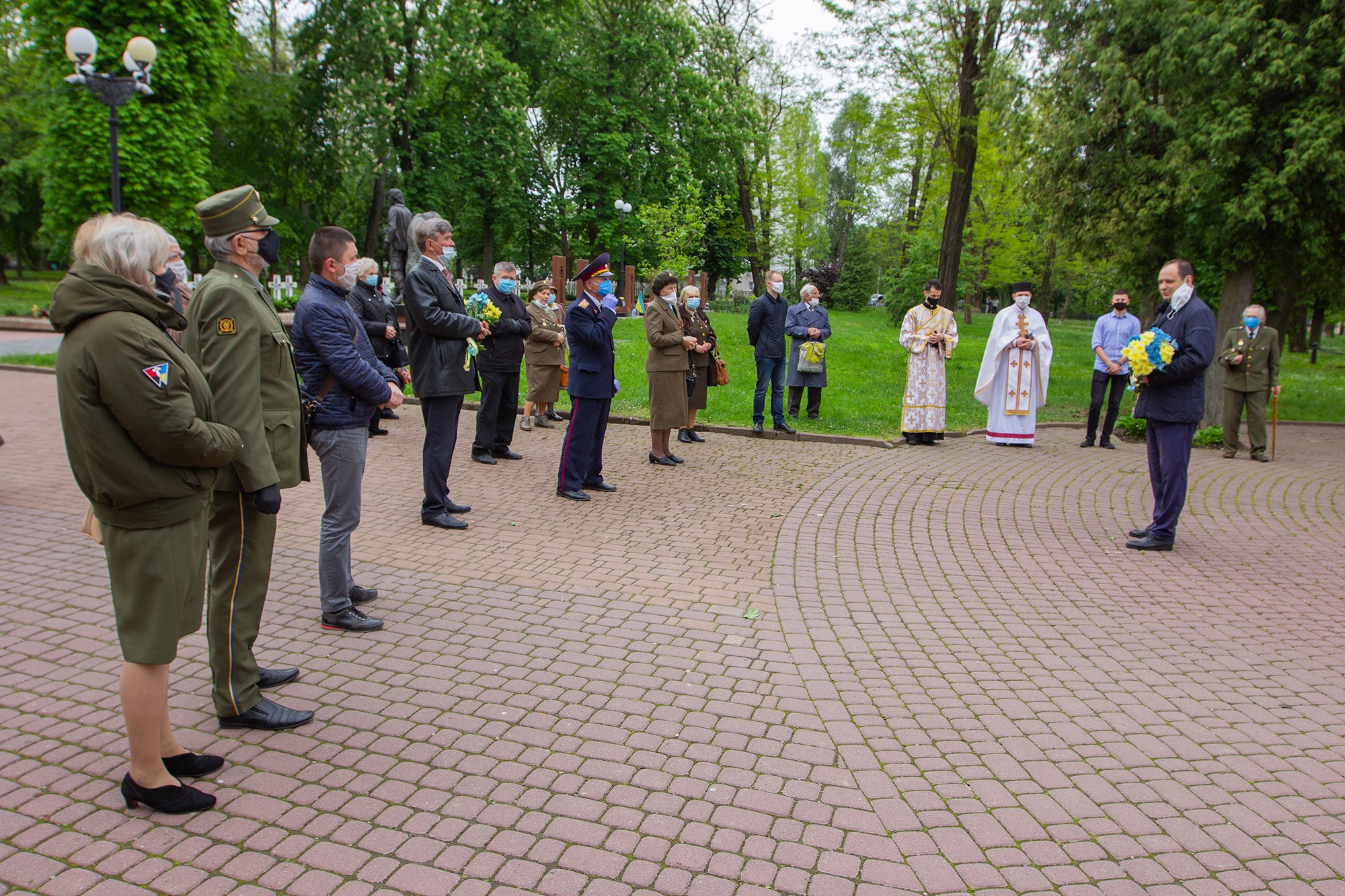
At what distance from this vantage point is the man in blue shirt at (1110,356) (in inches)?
490

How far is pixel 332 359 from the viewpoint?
489 centimetres

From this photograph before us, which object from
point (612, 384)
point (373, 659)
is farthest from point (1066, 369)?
point (373, 659)

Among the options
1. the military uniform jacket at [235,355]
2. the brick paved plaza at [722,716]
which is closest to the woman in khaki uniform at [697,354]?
the brick paved plaza at [722,716]

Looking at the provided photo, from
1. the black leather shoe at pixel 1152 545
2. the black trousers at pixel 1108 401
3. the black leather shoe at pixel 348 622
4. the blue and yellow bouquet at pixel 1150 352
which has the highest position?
the blue and yellow bouquet at pixel 1150 352

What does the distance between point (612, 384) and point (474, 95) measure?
30.4 metres

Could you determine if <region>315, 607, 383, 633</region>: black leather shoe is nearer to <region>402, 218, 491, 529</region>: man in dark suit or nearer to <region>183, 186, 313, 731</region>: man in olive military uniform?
<region>183, 186, 313, 731</region>: man in olive military uniform

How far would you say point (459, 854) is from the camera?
10.3 feet

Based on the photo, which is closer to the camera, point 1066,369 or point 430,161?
point 1066,369

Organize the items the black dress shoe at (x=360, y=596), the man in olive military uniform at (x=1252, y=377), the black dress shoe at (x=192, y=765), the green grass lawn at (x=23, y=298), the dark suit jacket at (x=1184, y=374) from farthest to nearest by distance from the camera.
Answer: the green grass lawn at (x=23, y=298), the man in olive military uniform at (x=1252, y=377), the dark suit jacket at (x=1184, y=374), the black dress shoe at (x=360, y=596), the black dress shoe at (x=192, y=765)

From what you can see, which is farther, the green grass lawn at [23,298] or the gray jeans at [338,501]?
the green grass lawn at [23,298]

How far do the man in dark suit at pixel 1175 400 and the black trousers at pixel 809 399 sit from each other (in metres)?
6.49

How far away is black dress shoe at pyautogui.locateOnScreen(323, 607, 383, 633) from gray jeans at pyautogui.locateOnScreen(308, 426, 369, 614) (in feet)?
0.10

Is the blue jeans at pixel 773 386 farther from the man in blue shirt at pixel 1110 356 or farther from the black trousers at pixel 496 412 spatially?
the man in blue shirt at pixel 1110 356

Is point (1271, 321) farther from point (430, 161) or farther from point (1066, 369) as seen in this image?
point (430, 161)
